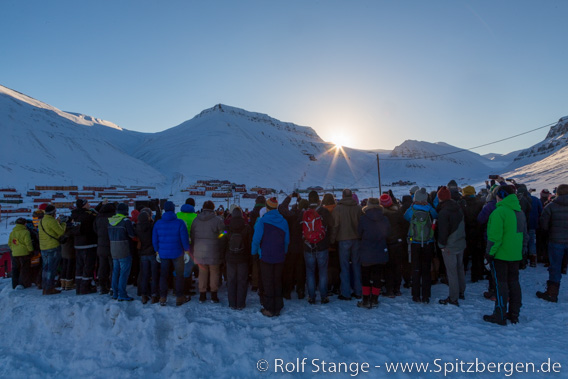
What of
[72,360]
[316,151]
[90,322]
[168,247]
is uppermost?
[316,151]

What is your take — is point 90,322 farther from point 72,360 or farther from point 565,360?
point 565,360

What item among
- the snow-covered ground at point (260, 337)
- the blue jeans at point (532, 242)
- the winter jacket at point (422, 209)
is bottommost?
the snow-covered ground at point (260, 337)

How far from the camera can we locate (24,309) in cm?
584

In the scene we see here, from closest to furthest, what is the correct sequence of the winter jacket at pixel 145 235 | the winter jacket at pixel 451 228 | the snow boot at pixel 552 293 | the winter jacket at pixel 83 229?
the winter jacket at pixel 451 228 < the snow boot at pixel 552 293 < the winter jacket at pixel 145 235 < the winter jacket at pixel 83 229

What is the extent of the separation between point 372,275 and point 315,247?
1.09 meters

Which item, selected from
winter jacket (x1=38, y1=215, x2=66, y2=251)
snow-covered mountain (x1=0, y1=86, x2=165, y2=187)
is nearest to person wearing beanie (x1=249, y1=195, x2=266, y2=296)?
winter jacket (x1=38, y1=215, x2=66, y2=251)

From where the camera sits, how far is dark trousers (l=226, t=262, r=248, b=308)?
17.3 ft

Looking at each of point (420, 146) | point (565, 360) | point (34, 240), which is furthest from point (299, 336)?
Answer: point (420, 146)

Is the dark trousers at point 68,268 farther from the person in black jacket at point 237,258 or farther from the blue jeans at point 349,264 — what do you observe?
the blue jeans at point 349,264

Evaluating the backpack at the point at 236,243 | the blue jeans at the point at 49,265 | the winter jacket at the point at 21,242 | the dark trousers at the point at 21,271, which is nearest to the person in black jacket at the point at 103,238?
the blue jeans at the point at 49,265

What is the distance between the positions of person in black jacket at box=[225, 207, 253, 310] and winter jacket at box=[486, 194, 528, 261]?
3.84 m

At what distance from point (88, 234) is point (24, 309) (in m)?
1.77

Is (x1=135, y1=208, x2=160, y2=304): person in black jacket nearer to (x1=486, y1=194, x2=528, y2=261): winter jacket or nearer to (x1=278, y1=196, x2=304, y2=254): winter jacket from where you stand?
(x1=278, y1=196, x2=304, y2=254): winter jacket

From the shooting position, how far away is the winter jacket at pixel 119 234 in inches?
225
